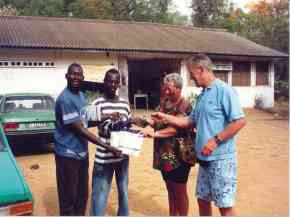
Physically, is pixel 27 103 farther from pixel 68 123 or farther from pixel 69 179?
pixel 68 123

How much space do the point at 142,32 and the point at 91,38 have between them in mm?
3834

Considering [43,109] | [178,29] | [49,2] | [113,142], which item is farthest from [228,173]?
[49,2]

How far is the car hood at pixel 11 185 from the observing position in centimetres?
320

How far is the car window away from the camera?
333 inches

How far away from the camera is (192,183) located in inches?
247

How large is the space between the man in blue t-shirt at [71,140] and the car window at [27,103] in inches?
200

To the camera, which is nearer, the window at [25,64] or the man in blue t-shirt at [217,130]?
the man in blue t-shirt at [217,130]

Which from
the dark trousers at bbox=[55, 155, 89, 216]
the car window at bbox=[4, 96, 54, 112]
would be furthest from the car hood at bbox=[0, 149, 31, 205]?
the car window at bbox=[4, 96, 54, 112]

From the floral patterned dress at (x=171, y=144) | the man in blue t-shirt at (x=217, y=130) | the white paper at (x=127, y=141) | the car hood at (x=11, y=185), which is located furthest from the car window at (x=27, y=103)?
the man in blue t-shirt at (x=217, y=130)

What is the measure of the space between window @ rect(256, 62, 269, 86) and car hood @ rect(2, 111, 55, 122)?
14928mm

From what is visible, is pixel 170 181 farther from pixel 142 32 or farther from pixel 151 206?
pixel 142 32

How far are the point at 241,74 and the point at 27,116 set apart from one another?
14.5 meters

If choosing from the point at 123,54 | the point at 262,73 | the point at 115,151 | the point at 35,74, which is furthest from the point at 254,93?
the point at 115,151

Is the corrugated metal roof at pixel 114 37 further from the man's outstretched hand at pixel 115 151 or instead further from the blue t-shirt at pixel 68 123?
the man's outstretched hand at pixel 115 151
